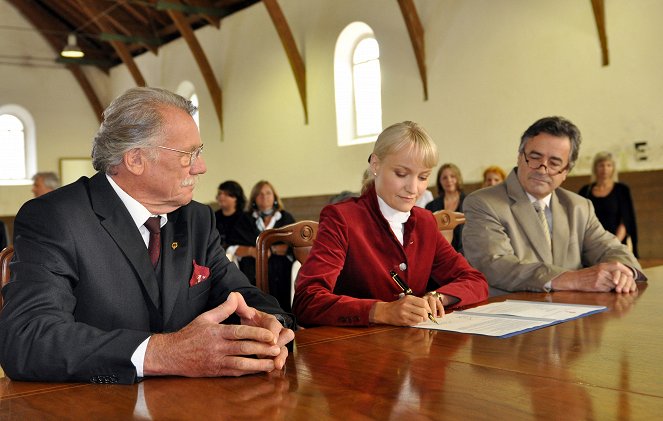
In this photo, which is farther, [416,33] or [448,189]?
[416,33]

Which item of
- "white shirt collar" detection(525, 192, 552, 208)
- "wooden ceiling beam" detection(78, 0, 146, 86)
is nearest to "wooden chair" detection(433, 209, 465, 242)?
"white shirt collar" detection(525, 192, 552, 208)

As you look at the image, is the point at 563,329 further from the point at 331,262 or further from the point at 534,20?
the point at 534,20

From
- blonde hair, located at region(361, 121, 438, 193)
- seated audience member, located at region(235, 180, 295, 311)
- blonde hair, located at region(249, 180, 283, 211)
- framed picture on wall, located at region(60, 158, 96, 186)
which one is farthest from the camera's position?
framed picture on wall, located at region(60, 158, 96, 186)

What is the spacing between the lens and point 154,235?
1933 mm

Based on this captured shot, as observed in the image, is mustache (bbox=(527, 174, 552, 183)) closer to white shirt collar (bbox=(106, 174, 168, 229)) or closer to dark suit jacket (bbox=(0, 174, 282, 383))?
dark suit jacket (bbox=(0, 174, 282, 383))

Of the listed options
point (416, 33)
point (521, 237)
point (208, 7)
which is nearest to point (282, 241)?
point (521, 237)

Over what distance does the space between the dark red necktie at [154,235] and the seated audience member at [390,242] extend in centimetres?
58

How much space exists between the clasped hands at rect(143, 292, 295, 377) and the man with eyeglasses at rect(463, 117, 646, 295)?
63.7 inches

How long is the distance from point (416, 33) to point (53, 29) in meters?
11.0

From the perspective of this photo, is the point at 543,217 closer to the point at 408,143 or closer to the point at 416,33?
the point at 408,143

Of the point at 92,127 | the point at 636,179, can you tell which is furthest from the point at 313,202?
the point at 92,127

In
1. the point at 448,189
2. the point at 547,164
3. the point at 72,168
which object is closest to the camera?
the point at 547,164

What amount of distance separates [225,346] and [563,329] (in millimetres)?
918

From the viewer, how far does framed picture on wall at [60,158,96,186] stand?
17.4 m
